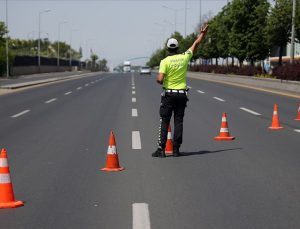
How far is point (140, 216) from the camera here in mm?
6047

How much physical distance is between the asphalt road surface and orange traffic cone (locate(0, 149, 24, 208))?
15 cm

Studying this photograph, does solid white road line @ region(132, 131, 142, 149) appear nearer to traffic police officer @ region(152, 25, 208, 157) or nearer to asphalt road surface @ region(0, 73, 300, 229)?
asphalt road surface @ region(0, 73, 300, 229)

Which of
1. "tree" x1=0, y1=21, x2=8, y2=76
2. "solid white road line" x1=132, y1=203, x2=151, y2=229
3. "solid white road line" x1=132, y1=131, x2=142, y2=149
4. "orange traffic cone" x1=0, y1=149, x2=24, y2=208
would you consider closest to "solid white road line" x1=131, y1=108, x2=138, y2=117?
"solid white road line" x1=132, y1=131, x2=142, y2=149

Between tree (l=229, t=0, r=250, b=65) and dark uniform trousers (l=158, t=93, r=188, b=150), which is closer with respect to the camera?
dark uniform trousers (l=158, t=93, r=188, b=150)

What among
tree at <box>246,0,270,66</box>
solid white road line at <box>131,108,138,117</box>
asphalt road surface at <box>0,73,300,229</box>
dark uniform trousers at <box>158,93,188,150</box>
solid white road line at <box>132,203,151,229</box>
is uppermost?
tree at <box>246,0,270,66</box>

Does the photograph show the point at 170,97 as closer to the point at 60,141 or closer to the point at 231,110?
the point at 60,141

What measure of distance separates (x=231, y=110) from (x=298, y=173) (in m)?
11.7

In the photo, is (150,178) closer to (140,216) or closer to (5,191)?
(140,216)

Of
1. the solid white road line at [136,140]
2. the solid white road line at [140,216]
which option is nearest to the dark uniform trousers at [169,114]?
the solid white road line at [136,140]

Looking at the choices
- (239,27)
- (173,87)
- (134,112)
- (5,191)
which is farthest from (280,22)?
(5,191)

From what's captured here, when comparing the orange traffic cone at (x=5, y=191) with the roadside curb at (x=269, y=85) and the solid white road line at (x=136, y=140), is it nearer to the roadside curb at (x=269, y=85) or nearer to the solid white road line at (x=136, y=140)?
the solid white road line at (x=136, y=140)

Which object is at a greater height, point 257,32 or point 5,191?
point 257,32

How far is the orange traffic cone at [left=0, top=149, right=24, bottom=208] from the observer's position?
651 centimetres

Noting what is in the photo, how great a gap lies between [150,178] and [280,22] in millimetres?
38921
